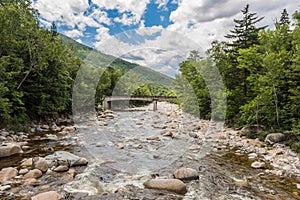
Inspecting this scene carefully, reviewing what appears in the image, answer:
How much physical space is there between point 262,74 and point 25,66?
53.9ft

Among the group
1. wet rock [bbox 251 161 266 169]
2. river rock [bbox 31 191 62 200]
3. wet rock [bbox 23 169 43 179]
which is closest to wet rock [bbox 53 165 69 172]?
wet rock [bbox 23 169 43 179]

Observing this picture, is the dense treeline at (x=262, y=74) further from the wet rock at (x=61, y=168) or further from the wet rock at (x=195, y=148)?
the wet rock at (x=61, y=168)

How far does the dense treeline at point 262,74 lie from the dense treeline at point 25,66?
14112 mm

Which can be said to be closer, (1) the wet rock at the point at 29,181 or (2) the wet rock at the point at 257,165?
(1) the wet rock at the point at 29,181

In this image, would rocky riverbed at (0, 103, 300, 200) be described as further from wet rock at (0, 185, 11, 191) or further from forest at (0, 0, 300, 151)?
forest at (0, 0, 300, 151)

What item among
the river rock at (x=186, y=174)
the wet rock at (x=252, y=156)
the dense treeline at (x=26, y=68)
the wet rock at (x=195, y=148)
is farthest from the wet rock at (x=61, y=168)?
the wet rock at (x=252, y=156)

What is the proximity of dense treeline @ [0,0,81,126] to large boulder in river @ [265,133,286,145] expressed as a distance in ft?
48.0

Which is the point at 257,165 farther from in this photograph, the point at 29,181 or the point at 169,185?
the point at 29,181

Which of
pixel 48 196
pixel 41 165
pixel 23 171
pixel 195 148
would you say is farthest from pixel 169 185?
pixel 195 148

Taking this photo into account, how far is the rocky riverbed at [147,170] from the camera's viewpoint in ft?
21.0

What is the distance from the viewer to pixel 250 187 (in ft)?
22.3

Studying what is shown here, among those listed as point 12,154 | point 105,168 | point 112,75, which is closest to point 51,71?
point 12,154

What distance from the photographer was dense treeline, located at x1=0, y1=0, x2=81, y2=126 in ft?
44.9

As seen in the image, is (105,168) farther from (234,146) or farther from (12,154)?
(234,146)
